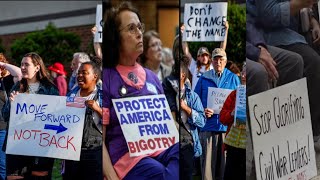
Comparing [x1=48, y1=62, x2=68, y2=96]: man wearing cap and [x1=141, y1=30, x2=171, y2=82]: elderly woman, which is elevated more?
[x1=141, y1=30, x2=171, y2=82]: elderly woman

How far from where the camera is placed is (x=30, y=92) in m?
3.80

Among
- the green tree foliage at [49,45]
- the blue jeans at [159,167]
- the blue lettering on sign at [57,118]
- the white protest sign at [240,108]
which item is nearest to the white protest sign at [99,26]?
the green tree foliage at [49,45]

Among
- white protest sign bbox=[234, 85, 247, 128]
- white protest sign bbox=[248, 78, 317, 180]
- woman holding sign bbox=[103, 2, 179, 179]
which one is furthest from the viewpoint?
woman holding sign bbox=[103, 2, 179, 179]

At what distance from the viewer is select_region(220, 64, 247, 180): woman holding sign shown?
379 cm

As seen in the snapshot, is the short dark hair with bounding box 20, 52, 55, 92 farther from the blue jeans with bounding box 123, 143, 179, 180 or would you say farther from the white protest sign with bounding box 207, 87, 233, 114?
the white protest sign with bounding box 207, 87, 233, 114

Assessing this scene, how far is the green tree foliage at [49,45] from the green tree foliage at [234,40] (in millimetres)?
902

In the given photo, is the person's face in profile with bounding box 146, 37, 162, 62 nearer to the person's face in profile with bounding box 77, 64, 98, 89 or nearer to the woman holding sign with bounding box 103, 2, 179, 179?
the woman holding sign with bounding box 103, 2, 179, 179

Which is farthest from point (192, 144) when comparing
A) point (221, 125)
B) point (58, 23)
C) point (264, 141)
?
point (58, 23)

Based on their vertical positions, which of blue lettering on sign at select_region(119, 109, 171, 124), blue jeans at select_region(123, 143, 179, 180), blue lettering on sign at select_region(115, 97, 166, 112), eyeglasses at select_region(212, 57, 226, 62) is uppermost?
eyeglasses at select_region(212, 57, 226, 62)

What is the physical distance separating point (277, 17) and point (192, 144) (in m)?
1.03

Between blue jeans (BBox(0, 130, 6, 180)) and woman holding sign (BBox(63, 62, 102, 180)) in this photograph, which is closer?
woman holding sign (BBox(63, 62, 102, 180))

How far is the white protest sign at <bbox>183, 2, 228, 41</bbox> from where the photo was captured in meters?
3.76

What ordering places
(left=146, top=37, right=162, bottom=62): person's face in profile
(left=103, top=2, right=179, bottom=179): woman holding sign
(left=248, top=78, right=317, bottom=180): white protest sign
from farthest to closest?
(left=146, top=37, right=162, bottom=62): person's face in profile < (left=103, top=2, right=179, bottom=179): woman holding sign < (left=248, top=78, right=317, bottom=180): white protest sign

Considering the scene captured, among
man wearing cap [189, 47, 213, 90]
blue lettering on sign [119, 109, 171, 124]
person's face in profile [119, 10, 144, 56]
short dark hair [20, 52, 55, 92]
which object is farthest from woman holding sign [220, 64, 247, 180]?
short dark hair [20, 52, 55, 92]
